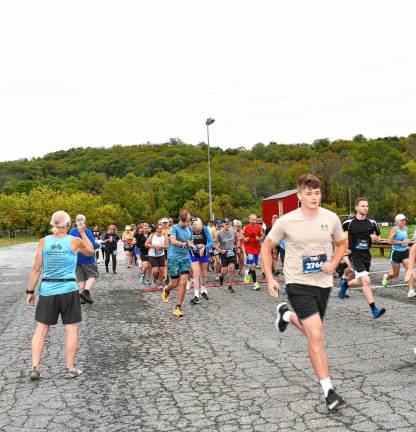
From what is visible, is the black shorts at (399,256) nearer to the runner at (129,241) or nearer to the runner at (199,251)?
the runner at (199,251)

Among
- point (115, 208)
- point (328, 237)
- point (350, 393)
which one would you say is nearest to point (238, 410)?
point (350, 393)

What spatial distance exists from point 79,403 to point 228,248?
8.57m

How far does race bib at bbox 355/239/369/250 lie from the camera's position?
916 cm

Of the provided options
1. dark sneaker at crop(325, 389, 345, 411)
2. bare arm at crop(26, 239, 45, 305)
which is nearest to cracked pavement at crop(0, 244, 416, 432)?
dark sneaker at crop(325, 389, 345, 411)

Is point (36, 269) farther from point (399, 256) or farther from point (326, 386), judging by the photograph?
point (399, 256)

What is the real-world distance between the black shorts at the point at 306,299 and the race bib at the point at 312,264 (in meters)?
0.13

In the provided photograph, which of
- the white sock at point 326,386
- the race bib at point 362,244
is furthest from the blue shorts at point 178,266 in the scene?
the white sock at point 326,386

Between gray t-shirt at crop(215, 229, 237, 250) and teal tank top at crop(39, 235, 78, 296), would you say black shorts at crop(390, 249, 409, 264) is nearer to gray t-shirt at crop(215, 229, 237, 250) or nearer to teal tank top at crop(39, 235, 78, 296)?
gray t-shirt at crop(215, 229, 237, 250)

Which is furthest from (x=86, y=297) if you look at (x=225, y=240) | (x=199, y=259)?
(x=225, y=240)

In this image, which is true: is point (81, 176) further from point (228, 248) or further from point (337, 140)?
point (228, 248)

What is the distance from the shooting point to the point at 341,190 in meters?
81.2

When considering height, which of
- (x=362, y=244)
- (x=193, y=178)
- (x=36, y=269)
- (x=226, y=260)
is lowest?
(x=226, y=260)

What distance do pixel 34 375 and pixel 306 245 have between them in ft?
10.0

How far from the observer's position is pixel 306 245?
179 inches
